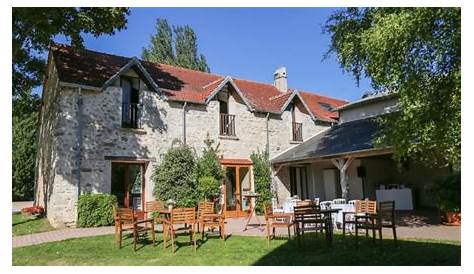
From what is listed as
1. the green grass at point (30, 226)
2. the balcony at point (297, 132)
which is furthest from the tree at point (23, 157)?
the balcony at point (297, 132)

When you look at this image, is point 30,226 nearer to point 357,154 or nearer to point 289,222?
point 289,222

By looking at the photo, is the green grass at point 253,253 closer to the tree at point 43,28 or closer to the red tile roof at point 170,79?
the tree at point 43,28

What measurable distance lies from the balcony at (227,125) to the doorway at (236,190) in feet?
4.53

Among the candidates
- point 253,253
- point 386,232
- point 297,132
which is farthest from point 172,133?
point 386,232

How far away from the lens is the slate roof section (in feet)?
43.2

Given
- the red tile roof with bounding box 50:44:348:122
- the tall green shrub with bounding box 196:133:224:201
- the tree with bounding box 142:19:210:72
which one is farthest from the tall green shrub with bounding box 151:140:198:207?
the tree with bounding box 142:19:210:72

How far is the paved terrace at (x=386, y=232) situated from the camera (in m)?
8.88

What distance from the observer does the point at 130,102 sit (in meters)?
14.0

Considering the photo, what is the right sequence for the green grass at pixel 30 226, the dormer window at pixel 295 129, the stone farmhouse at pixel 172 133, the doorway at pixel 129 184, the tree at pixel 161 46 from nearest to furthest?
the green grass at pixel 30 226 → the stone farmhouse at pixel 172 133 → the doorway at pixel 129 184 → the dormer window at pixel 295 129 → the tree at pixel 161 46
